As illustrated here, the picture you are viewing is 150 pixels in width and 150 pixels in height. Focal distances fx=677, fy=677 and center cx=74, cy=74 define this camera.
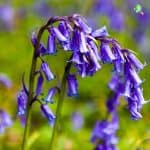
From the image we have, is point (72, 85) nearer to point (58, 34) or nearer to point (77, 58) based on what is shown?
point (77, 58)

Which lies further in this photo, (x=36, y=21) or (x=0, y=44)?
(x=36, y=21)

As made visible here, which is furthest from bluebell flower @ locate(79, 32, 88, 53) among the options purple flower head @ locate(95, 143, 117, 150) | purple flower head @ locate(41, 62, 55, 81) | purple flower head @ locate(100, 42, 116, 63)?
purple flower head @ locate(95, 143, 117, 150)

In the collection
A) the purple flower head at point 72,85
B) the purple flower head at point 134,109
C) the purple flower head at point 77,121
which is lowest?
the purple flower head at point 134,109

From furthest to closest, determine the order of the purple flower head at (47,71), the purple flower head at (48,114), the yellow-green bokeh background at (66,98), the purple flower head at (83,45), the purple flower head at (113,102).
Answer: the yellow-green bokeh background at (66,98) < the purple flower head at (113,102) < the purple flower head at (48,114) < the purple flower head at (47,71) < the purple flower head at (83,45)

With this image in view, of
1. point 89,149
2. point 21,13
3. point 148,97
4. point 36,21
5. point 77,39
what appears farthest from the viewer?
→ point 21,13

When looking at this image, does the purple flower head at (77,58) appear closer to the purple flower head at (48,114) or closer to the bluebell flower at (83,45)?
the bluebell flower at (83,45)

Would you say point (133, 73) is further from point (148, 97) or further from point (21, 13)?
point (21, 13)

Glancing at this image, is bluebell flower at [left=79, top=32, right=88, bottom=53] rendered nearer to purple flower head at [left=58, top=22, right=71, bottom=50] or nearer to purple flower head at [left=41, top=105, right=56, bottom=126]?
purple flower head at [left=58, top=22, right=71, bottom=50]

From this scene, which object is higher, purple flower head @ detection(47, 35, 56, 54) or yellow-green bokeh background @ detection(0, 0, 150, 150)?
yellow-green bokeh background @ detection(0, 0, 150, 150)

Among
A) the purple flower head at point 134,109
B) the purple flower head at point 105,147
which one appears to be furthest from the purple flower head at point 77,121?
the purple flower head at point 134,109

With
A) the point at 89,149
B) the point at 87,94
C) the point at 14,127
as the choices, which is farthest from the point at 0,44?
the point at 89,149

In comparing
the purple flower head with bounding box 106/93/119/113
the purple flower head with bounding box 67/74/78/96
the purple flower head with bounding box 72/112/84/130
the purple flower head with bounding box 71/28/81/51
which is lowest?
the purple flower head with bounding box 67/74/78/96
